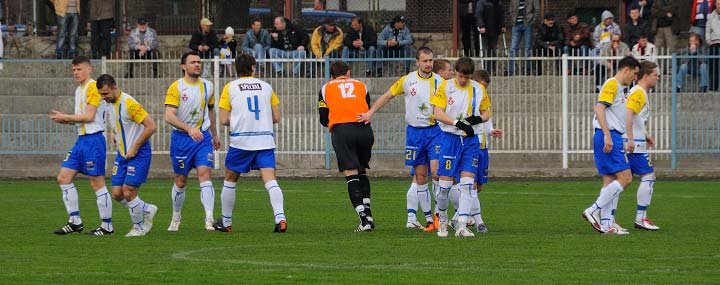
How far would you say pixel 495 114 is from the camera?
95.8 feet

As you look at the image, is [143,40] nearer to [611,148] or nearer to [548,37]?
[548,37]

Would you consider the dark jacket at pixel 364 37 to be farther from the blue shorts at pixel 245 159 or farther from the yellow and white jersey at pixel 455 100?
the yellow and white jersey at pixel 455 100

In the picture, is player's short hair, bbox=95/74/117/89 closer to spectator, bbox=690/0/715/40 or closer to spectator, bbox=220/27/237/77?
spectator, bbox=220/27/237/77

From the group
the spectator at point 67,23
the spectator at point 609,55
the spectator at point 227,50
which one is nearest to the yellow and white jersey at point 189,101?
the spectator at point 227,50

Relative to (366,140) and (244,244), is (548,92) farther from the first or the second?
(244,244)

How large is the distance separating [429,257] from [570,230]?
3.56 metres

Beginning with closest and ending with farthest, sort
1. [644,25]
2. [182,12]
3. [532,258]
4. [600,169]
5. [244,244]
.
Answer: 1. [532,258]
2. [244,244]
3. [600,169]
4. [644,25]
5. [182,12]

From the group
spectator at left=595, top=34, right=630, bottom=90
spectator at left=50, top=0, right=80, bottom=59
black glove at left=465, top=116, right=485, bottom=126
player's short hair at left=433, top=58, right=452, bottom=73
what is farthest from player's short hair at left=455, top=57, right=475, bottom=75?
spectator at left=50, top=0, right=80, bottom=59

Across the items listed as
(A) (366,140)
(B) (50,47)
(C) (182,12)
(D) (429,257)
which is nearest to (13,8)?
(B) (50,47)

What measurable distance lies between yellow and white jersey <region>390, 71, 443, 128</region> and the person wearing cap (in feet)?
45.8

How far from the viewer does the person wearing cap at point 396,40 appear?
3108 cm

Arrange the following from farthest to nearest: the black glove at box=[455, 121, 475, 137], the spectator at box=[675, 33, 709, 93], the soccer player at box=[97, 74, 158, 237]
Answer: the spectator at box=[675, 33, 709, 93], the soccer player at box=[97, 74, 158, 237], the black glove at box=[455, 121, 475, 137]

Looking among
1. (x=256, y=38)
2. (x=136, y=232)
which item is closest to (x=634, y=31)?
(x=256, y=38)

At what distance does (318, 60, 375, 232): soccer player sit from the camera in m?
16.5
